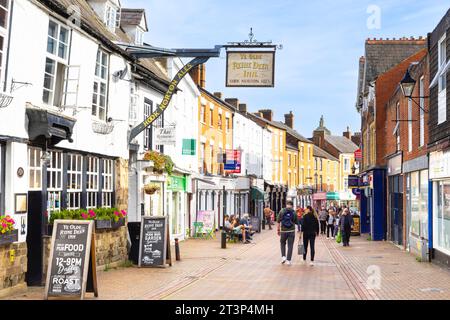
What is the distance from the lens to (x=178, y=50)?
59.9 ft

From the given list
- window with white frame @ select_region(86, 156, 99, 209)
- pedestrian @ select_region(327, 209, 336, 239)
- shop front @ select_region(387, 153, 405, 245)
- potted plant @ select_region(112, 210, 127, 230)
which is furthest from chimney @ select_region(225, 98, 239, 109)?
window with white frame @ select_region(86, 156, 99, 209)

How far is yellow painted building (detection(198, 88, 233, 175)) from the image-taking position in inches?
1455

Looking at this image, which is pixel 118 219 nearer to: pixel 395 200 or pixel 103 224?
pixel 103 224

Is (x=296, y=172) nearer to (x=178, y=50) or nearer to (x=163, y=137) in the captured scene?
(x=163, y=137)

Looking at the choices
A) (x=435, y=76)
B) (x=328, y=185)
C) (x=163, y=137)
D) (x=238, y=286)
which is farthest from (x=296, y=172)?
(x=238, y=286)

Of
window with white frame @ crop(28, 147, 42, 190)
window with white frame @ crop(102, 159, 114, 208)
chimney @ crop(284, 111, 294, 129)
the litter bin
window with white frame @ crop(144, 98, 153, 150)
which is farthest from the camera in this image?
chimney @ crop(284, 111, 294, 129)

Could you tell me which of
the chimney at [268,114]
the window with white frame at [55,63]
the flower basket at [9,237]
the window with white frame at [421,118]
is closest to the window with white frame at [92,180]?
the window with white frame at [55,63]

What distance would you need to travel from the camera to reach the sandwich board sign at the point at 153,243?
17219 millimetres

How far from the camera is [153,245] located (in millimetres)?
17234

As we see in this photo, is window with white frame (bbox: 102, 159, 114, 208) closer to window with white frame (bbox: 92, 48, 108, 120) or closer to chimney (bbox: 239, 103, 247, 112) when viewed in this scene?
window with white frame (bbox: 92, 48, 108, 120)

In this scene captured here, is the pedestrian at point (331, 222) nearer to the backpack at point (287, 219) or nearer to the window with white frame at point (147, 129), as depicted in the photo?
the window with white frame at point (147, 129)

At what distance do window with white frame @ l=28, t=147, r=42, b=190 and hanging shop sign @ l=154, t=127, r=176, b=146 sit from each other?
1010 centimetres

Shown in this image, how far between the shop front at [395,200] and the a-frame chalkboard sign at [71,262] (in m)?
15.7

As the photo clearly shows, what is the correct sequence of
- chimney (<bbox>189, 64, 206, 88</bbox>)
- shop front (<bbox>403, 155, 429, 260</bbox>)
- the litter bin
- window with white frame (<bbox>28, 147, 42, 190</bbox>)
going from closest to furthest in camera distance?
window with white frame (<bbox>28, 147, 42, 190</bbox>)
the litter bin
shop front (<bbox>403, 155, 429, 260</bbox>)
chimney (<bbox>189, 64, 206, 88</bbox>)
